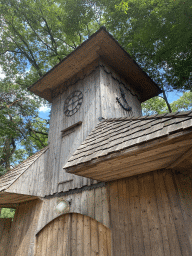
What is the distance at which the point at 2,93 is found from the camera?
1164 cm

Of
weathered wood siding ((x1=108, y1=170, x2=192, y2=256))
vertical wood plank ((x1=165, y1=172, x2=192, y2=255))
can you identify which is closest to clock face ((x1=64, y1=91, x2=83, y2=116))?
weathered wood siding ((x1=108, y1=170, x2=192, y2=256))

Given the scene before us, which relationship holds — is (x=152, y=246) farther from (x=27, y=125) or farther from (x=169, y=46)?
(x=27, y=125)

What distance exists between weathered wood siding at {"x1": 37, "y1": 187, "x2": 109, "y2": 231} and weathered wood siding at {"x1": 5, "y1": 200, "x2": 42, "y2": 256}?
0.52 m

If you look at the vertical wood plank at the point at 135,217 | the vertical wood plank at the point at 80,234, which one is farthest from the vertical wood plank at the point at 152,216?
the vertical wood plank at the point at 80,234

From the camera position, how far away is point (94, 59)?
6.59m

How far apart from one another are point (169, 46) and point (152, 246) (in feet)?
27.5

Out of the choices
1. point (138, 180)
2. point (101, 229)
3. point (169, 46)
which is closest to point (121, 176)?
point (138, 180)

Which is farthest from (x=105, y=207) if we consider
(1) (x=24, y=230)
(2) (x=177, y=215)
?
(1) (x=24, y=230)

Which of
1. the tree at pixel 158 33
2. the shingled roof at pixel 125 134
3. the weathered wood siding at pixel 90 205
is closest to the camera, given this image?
the shingled roof at pixel 125 134

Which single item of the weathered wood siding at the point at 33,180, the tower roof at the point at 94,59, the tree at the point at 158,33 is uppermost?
the tree at the point at 158,33

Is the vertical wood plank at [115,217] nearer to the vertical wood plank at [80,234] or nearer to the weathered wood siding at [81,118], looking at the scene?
the weathered wood siding at [81,118]

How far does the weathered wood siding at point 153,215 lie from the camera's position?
121 inches

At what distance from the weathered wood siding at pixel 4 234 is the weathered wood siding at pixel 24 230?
0.24m

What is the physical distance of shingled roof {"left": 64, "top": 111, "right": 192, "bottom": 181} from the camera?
2784 millimetres
